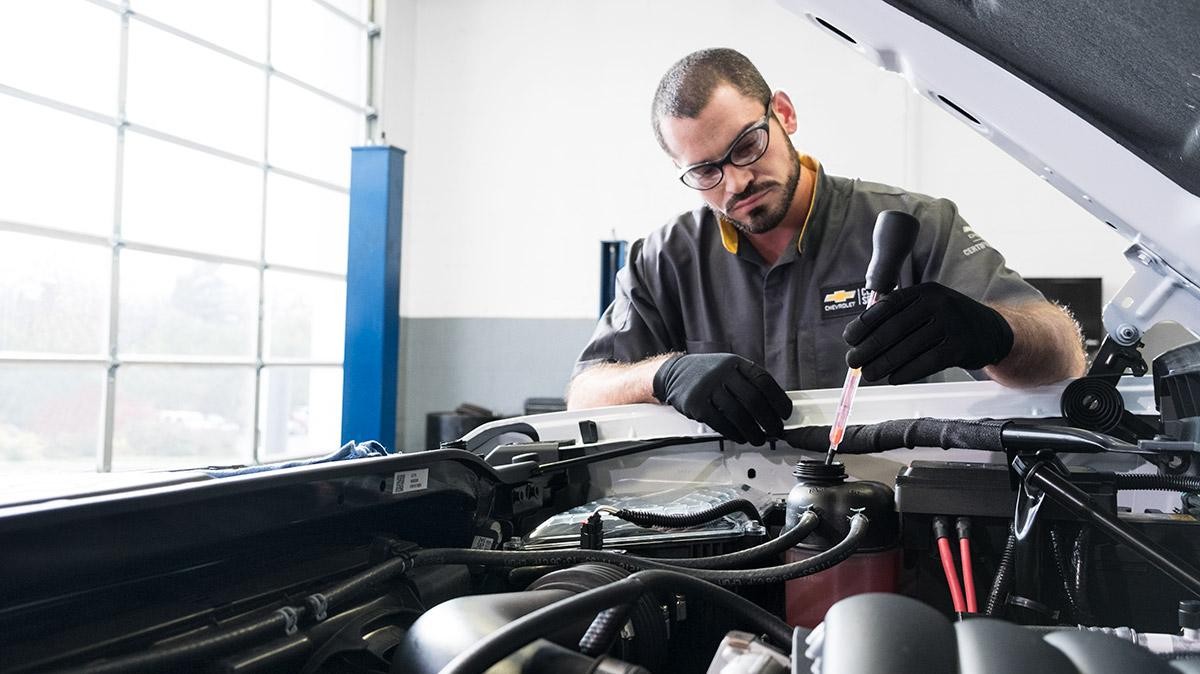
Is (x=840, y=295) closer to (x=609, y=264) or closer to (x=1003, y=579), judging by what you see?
(x=1003, y=579)

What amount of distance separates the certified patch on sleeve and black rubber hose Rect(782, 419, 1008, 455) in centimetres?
82

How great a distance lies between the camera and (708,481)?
4.29 feet

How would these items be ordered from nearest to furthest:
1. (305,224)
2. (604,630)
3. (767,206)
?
(604,630), (767,206), (305,224)

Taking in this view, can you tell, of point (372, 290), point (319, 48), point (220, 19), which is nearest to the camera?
point (220, 19)

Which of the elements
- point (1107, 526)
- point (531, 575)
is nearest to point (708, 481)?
point (531, 575)

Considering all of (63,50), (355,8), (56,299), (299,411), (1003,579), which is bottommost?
(299,411)

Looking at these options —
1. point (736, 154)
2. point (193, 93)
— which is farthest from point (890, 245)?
point (193, 93)

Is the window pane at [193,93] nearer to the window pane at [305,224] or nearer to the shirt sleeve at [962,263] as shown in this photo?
the window pane at [305,224]

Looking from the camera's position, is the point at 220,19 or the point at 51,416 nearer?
the point at 51,416

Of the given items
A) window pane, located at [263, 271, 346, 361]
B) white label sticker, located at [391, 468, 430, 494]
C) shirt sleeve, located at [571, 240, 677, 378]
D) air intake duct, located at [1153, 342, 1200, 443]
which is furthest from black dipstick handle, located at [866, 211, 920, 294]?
window pane, located at [263, 271, 346, 361]

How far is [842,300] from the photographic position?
6.59 ft

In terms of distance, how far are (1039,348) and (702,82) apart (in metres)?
0.84

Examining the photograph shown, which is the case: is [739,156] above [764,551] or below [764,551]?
above

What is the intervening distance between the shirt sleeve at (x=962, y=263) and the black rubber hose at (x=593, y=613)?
4.27ft
